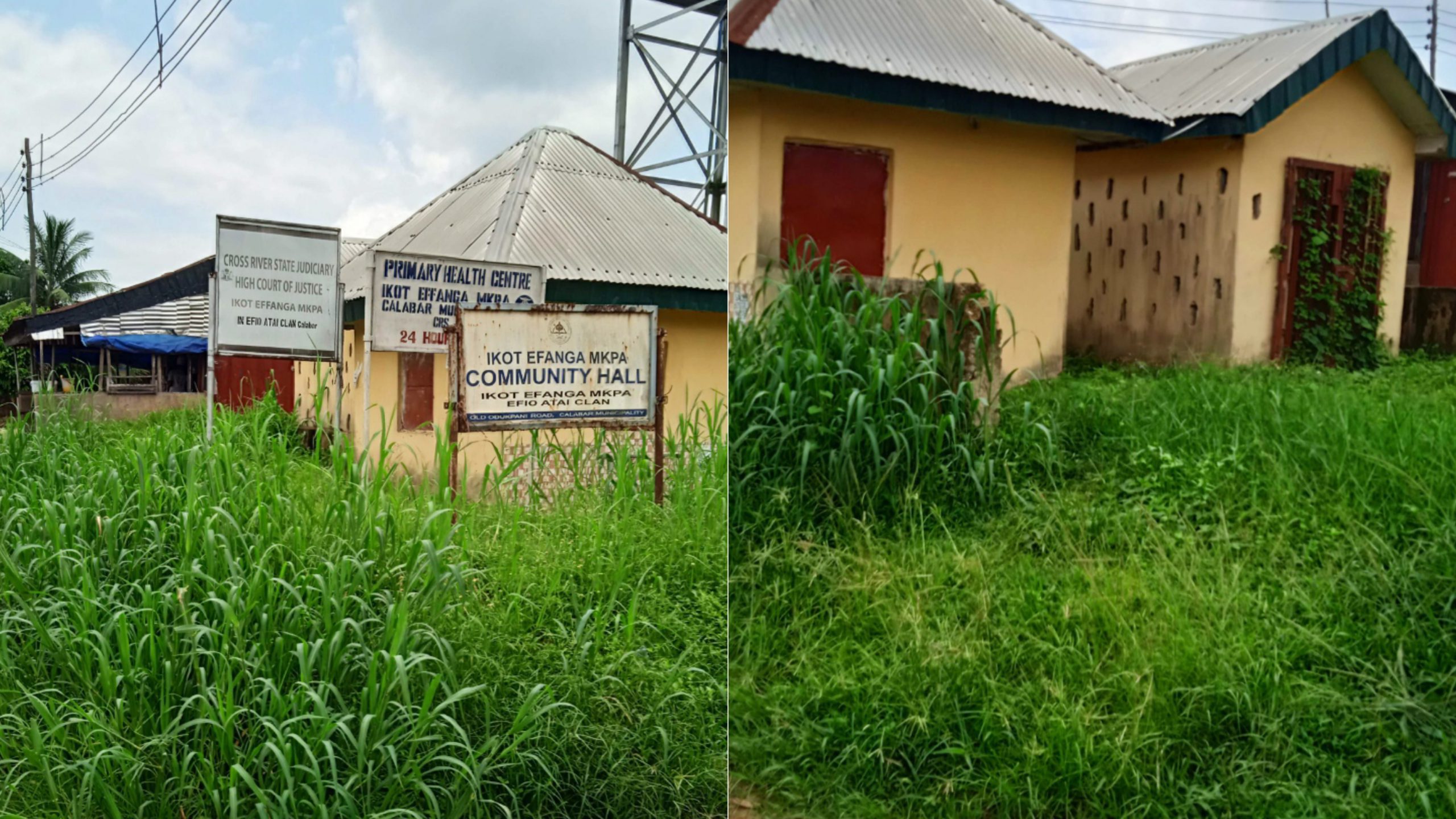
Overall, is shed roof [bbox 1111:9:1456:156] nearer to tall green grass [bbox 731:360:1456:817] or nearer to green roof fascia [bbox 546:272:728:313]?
tall green grass [bbox 731:360:1456:817]

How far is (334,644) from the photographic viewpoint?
1.52 m

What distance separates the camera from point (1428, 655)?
1.50 metres

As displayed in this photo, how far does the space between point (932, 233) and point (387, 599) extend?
5.81ft

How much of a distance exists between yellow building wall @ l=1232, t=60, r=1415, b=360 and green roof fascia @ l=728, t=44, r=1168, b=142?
3.10ft

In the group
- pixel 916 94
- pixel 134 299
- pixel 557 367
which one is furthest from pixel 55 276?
pixel 916 94

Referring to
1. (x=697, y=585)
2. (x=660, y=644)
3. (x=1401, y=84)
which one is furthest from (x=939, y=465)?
(x=1401, y=84)

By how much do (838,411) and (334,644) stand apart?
1.04 metres

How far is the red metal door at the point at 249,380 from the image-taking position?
277 cm

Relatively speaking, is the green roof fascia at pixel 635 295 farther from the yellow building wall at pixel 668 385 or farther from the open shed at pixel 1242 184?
the open shed at pixel 1242 184

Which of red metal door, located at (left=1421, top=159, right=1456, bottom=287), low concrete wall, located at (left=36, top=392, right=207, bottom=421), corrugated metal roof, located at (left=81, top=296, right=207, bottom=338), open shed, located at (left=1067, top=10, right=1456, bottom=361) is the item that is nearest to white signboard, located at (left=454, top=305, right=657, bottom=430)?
corrugated metal roof, located at (left=81, top=296, right=207, bottom=338)

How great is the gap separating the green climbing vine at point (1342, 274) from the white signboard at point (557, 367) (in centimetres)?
227

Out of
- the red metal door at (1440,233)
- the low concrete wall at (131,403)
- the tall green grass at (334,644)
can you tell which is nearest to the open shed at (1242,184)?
the red metal door at (1440,233)

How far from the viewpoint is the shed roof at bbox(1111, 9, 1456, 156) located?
3.45m

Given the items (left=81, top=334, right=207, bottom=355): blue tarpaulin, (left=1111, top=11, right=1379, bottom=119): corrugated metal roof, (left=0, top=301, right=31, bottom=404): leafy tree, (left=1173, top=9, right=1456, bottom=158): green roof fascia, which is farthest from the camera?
(left=1111, top=11, right=1379, bottom=119): corrugated metal roof
